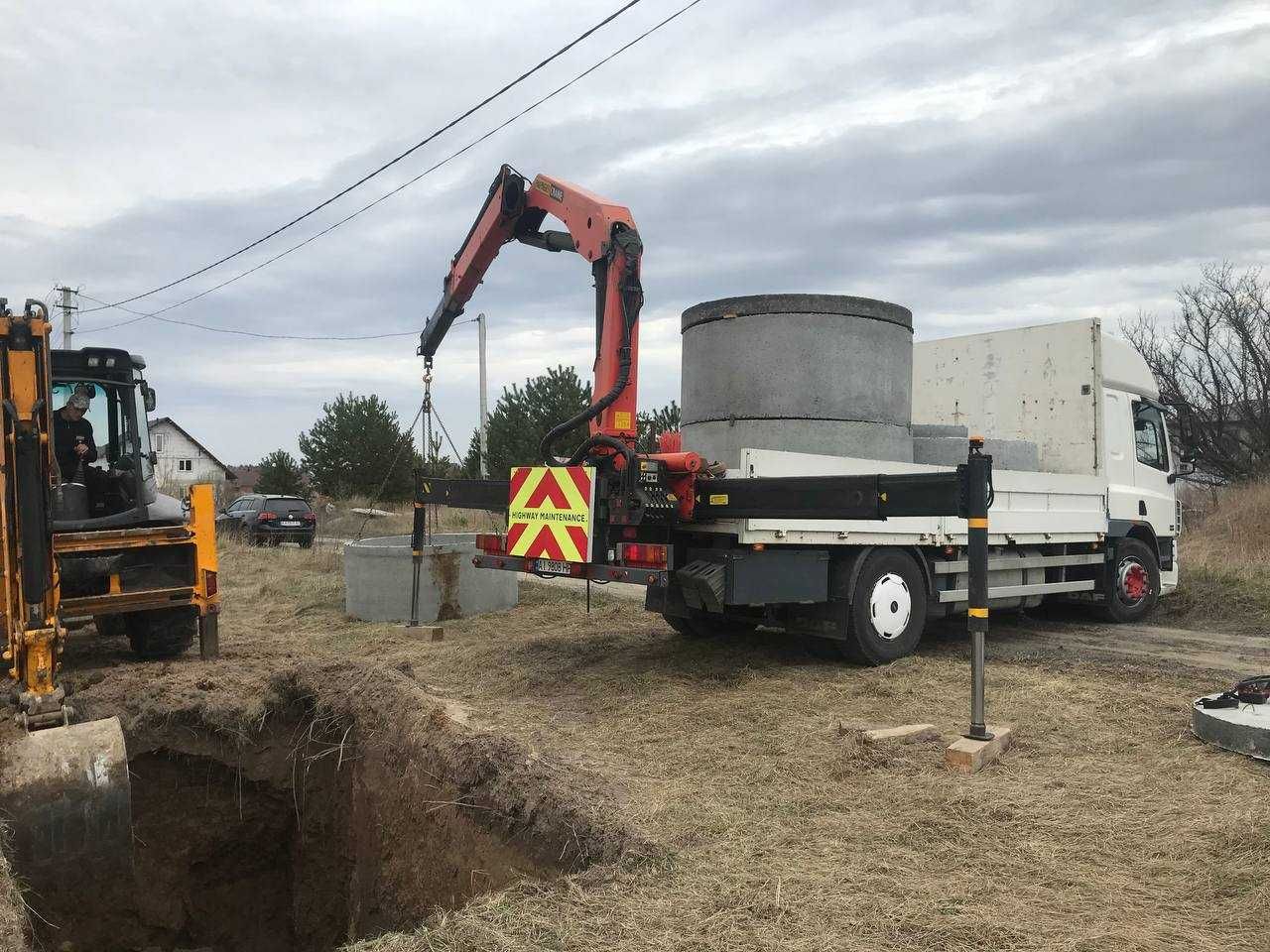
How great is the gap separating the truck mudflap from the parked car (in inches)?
653

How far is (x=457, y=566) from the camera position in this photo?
10992 mm

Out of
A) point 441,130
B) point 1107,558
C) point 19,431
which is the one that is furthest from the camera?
point 441,130

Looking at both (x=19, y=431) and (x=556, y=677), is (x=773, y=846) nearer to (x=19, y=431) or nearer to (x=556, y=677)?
(x=556, y=677)

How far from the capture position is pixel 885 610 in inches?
300

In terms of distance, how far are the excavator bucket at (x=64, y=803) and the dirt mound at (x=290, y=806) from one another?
1.56ft

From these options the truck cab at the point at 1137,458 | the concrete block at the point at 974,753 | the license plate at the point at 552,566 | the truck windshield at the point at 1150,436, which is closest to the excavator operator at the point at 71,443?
the license plate at the point at 552,566

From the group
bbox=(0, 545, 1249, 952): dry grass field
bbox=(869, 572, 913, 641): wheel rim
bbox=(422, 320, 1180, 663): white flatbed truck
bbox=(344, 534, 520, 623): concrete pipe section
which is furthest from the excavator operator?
bbox=(869, 572, 913, 641): wheel rim

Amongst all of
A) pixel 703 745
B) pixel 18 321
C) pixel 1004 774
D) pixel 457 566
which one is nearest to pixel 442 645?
pixel 457 566

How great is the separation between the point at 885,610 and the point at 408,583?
545 cm

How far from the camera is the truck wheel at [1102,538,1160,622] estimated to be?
10.3 meters

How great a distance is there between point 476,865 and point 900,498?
3010mm

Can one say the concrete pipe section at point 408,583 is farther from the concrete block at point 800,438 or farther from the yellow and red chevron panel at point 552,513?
the concrete block at point 800,438

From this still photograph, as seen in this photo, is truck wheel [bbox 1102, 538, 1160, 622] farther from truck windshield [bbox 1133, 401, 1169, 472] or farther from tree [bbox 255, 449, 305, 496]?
tree [bbox 255, 449, 305, 496]

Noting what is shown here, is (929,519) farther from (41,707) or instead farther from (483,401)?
(483,401)
